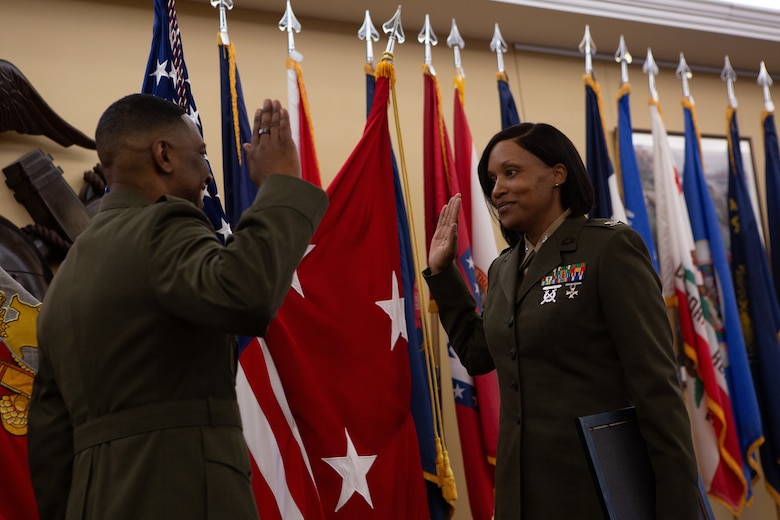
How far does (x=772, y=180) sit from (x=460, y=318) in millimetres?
2983

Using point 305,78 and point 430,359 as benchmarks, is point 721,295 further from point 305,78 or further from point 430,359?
point 305,78

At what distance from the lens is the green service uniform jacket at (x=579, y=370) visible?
1622 mm

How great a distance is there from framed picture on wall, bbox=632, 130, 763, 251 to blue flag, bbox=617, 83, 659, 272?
18.5 inches

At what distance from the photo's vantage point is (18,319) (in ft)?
7.46

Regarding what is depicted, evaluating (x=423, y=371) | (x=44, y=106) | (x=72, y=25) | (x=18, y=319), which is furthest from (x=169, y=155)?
(x=72, y=25)

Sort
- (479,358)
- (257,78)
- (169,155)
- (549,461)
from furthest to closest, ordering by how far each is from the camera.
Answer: (257,78), (479,358), (549,461), (169,155)

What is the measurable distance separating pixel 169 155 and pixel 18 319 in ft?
3.56

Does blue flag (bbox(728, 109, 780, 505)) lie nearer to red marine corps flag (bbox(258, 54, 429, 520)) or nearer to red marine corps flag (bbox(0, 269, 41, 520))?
red marine corps flag (bbox(258, 54, 429, 520))

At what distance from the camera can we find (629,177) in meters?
4.02

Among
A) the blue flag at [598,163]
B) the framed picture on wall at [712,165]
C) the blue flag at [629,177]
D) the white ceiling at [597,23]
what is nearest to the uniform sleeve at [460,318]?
the blue flag at [598,163]

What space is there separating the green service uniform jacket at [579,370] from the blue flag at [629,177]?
2182 mm

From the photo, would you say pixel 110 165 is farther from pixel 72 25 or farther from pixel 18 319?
pixel 72 25

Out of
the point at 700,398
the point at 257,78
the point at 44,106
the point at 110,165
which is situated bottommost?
the point at 700,398

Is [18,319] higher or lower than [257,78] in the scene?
lower
